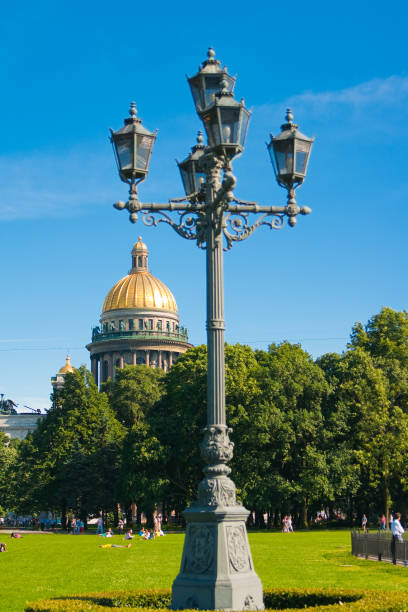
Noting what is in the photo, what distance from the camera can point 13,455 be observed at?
84.0 m

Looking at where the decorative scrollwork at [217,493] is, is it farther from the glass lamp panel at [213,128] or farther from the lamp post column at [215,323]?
the glass lamp panel at [213,128]

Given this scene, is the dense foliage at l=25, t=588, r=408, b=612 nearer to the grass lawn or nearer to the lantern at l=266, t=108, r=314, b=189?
the grass lawn

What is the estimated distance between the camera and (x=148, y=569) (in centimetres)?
2395

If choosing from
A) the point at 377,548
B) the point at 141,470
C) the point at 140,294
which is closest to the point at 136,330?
Answer: the point at 140,294

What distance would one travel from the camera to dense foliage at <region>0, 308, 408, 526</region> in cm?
4762

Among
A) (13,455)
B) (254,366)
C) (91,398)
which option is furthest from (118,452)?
(13,455)

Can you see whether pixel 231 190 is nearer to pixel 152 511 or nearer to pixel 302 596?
pixel 302 596

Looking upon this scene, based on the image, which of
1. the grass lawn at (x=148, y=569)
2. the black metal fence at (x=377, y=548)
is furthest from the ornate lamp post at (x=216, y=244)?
the black metal fence at (x=377, y=548)

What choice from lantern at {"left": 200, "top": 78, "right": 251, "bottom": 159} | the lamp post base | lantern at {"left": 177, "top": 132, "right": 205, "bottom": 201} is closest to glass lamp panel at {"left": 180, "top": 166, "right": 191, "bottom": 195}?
lantern at {"left": 177, "top": 132, "right": 205, "bottom": 201}

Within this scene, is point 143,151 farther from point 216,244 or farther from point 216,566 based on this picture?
point 216,566

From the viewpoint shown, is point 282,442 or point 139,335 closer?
point 282,442

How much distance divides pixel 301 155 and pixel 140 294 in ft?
347

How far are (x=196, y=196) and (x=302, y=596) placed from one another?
7034 millimetres

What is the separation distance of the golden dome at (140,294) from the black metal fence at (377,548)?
89.5 meters
